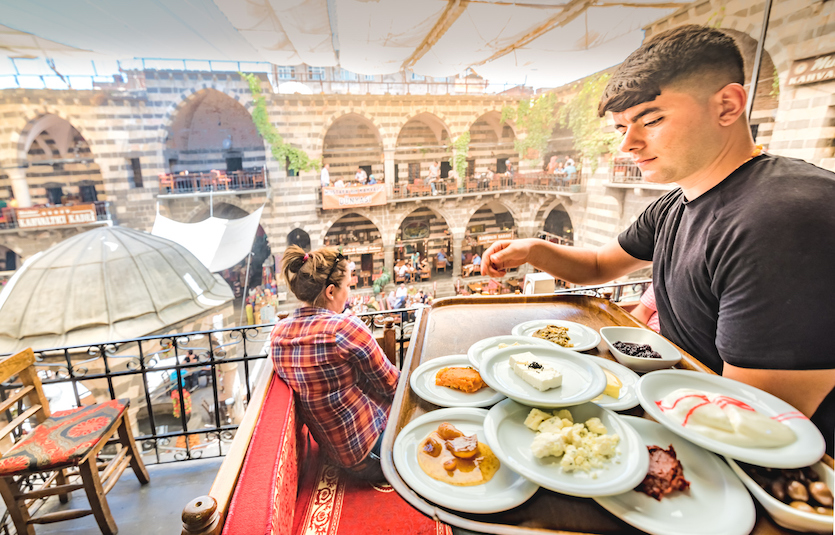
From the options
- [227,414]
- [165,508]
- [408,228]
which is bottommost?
[227,414]

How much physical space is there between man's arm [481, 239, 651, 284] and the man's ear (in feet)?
1.61

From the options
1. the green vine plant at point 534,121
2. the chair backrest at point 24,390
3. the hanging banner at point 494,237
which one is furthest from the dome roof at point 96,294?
the green vine plant at point 534,121

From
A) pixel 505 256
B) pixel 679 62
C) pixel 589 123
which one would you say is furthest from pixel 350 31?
pixel 589 123

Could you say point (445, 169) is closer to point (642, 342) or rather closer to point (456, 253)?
point (456, 253)

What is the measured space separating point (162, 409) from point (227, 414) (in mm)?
816

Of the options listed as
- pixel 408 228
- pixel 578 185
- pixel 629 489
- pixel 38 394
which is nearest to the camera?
pixel 629 489

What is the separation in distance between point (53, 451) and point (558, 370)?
1968 mm

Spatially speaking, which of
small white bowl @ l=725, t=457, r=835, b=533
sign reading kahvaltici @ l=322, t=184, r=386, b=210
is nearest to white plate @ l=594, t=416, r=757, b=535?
small white bowl @ l=725, t=457, r=835, b=533

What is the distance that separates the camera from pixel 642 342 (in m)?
0.88

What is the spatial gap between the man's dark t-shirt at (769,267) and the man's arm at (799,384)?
0.01 metres

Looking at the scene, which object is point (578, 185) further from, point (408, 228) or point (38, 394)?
point (38, 394)

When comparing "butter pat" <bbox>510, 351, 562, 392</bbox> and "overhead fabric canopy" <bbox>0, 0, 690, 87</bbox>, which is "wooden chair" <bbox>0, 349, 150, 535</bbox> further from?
"overhead fabric canopy" <bbox>0, 0, 690, 87</bbox>

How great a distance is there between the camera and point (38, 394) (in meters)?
1.63

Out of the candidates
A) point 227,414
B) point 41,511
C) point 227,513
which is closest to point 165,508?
point 41,511
